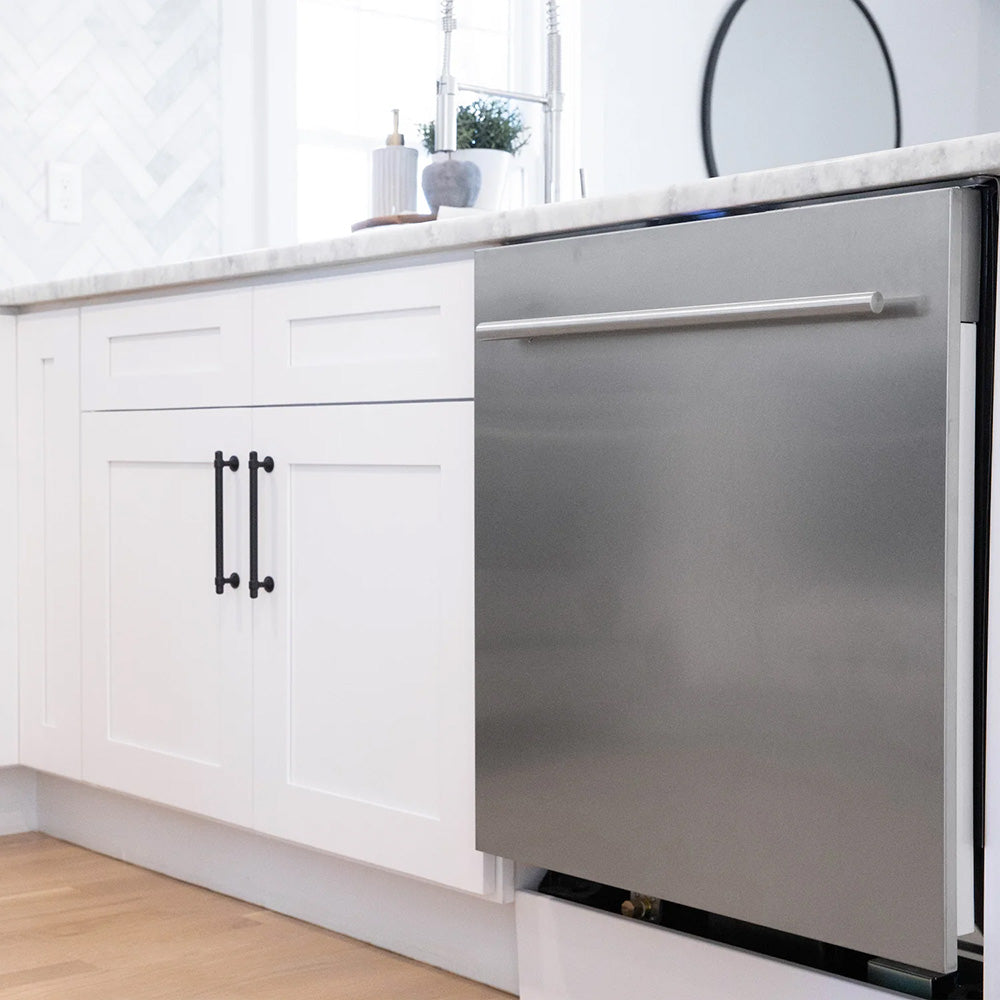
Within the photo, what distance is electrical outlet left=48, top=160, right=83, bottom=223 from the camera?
110 inches

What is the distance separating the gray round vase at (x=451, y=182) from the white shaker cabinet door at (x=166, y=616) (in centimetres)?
54

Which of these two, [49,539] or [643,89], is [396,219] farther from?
[643,89]

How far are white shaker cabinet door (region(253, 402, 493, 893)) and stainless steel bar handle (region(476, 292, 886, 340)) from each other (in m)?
0.14

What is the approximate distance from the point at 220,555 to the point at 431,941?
1.94 feet

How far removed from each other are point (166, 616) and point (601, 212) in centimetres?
99

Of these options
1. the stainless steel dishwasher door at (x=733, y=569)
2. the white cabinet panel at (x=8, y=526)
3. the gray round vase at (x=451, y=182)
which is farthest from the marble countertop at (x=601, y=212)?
the gray round vase at (x=451, y=182)

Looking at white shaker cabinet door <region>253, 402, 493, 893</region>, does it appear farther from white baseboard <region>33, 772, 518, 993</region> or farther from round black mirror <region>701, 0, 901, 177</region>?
round black mirror <region>701, 0, 901, 177</region>

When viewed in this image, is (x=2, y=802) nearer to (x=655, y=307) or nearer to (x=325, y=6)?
(x=655, y=307)

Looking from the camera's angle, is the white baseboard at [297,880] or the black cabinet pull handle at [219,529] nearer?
the white baseboard at [297,880]

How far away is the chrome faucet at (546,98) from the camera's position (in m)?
2.26

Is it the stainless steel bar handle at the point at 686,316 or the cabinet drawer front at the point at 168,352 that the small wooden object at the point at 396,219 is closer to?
the cabinet drawer front at the point at 168,352

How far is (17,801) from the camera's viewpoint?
2521 millimetres

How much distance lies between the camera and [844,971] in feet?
4.54

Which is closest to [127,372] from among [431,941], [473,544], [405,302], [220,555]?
[220,555]
